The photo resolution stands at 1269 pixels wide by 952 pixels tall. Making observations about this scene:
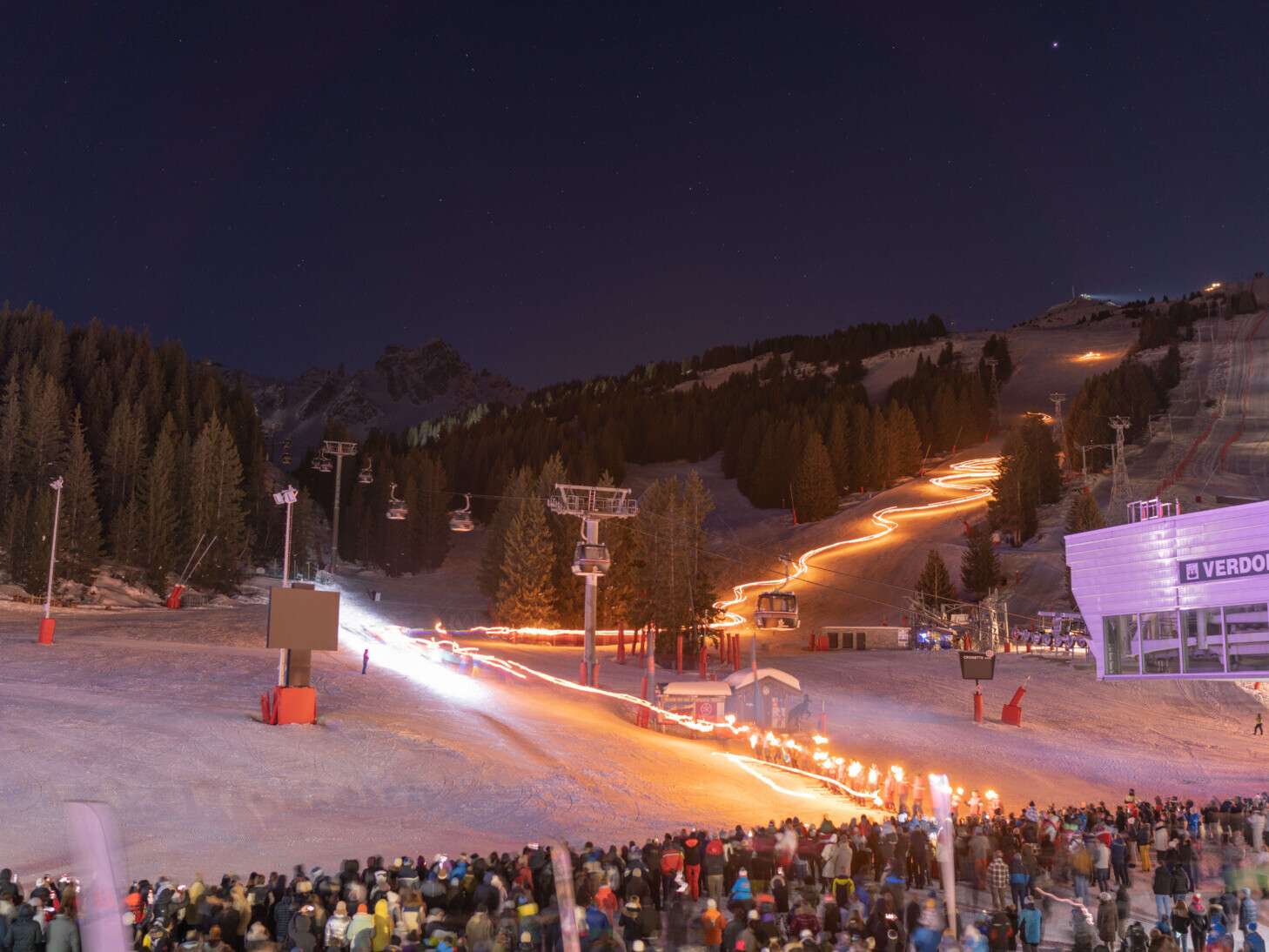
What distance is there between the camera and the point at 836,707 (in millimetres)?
36781

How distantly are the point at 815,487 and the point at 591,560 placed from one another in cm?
5633

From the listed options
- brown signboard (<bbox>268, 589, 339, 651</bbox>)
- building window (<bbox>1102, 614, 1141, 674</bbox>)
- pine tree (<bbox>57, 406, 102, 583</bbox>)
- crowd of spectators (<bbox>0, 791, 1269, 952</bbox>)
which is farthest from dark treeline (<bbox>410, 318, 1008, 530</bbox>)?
crowd of spectators (<bbox>0, 791, 1269, 952</bbox>)

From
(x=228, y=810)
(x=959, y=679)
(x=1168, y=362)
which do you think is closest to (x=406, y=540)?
(x=959, y=679)

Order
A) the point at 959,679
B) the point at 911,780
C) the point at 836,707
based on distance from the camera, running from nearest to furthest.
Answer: the point at 911,780 < the point at 836,707 < the point at 959,679

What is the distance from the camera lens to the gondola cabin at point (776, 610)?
38656 mm

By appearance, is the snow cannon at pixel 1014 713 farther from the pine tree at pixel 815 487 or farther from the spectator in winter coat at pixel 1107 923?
the pine tree at pixel 815 487

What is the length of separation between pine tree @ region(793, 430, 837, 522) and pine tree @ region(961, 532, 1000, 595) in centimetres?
2497

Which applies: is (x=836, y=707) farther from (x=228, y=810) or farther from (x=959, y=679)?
(x=228, y=810)

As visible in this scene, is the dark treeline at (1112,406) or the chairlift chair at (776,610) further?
Answer: the dark treeline at (1112,406)

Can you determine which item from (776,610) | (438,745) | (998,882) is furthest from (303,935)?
(776,610)

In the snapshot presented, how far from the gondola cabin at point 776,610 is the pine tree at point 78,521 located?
34.4 meters

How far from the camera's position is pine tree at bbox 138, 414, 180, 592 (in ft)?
185

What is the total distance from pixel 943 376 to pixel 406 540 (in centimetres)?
7192

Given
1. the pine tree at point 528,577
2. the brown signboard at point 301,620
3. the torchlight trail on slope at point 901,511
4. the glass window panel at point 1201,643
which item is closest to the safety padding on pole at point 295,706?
the brown signboard at point 301,620
